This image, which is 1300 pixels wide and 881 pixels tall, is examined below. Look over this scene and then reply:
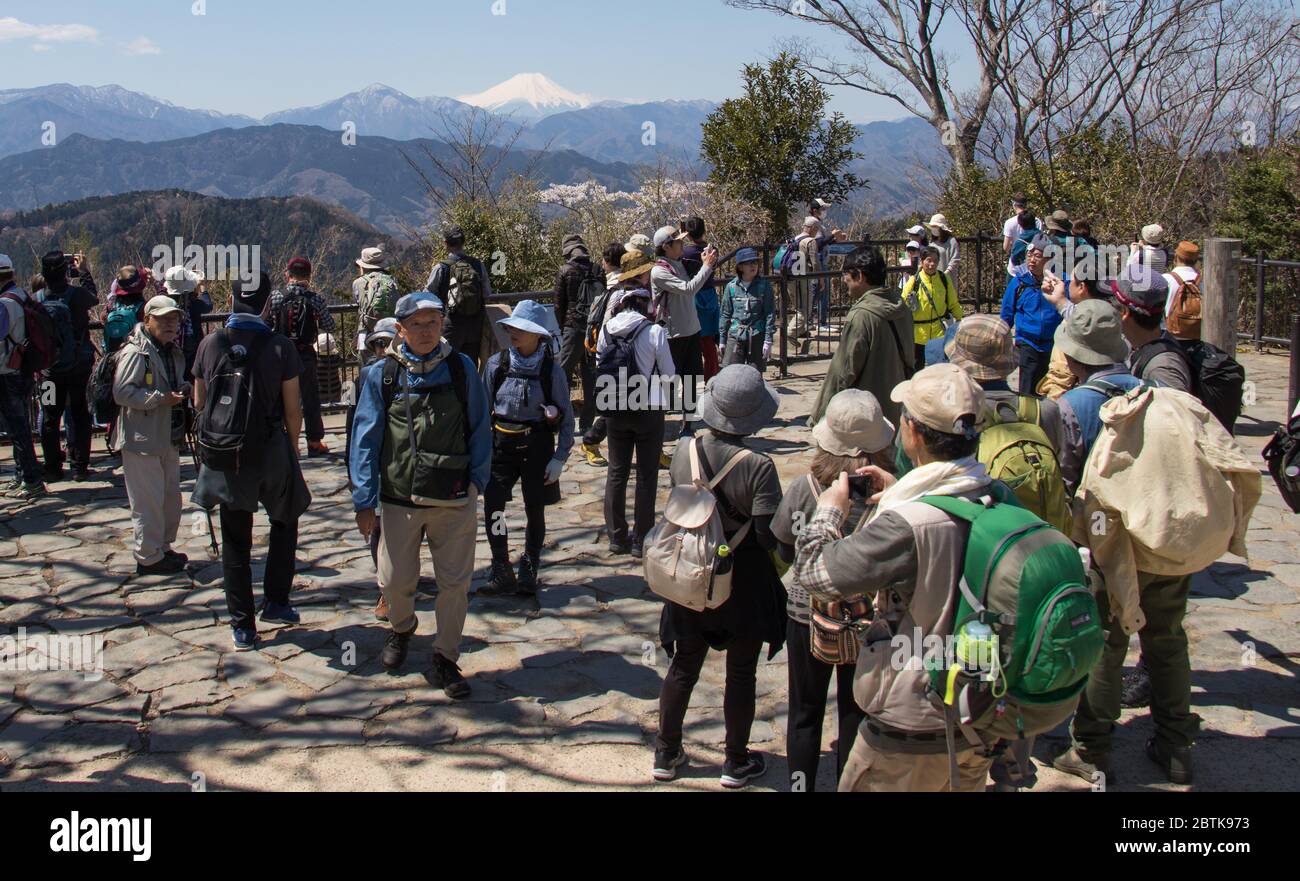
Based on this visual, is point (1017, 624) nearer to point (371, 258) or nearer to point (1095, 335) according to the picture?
point (1095, 335)

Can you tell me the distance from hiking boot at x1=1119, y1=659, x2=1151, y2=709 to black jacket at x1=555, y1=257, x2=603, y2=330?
5421mm

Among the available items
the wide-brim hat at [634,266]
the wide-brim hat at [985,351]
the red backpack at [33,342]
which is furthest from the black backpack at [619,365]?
the red backpack at [33,342]

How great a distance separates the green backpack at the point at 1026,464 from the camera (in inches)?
154

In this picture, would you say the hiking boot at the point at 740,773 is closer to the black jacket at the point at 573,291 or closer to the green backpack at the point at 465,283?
the black jacket at the point at 573,291

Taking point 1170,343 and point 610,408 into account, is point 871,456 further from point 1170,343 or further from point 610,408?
point 610,408

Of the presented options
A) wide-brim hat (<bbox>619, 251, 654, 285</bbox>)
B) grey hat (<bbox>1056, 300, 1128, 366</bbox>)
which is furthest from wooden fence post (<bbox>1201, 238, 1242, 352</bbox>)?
grey hat (<bbox>1056, 300, 1128, 366</bbox>)

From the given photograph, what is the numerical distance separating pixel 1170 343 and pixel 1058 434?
1.01 m

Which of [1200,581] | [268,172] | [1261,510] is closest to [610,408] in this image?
[1200,581]

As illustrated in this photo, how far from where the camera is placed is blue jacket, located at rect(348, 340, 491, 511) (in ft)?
16.2

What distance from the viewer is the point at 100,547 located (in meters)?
7.29

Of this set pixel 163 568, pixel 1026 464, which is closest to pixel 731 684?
pixel 1026 464

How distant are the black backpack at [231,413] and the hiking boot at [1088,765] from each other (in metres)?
3.99

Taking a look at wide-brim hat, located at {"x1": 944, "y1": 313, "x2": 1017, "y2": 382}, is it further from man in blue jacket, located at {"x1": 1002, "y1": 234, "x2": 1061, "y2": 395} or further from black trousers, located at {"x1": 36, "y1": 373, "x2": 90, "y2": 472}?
black trousers, located at {"x1": 36, "y1": 373, "x2": 90, "y2": 472}

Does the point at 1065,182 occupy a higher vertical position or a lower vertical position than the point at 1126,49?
lower
